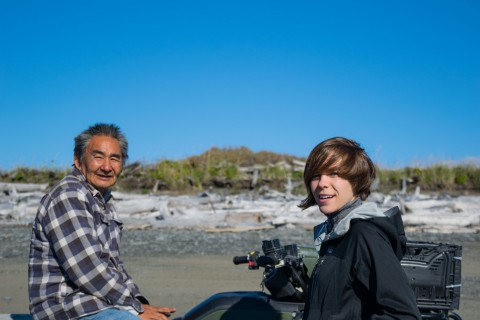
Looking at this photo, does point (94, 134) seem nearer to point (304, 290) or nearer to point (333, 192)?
point (304, 290)

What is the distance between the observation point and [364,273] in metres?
2.23

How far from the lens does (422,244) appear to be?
10.9 ft

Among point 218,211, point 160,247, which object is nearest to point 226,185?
point 218,211

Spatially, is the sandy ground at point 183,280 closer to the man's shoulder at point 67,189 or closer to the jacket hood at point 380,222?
the man's shoulder at point 67,189

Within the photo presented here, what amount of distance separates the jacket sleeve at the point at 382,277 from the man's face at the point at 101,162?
1.97m

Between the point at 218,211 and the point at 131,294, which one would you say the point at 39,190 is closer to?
the point at 218,211

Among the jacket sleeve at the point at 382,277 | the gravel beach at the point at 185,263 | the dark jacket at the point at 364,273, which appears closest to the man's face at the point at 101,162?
the dark jacket at the point at 364,273

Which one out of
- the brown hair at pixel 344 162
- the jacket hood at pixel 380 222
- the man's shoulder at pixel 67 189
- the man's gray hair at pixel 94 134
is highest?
the man's gray hair at pixel 94 134

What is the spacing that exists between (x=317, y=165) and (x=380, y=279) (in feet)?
1.89

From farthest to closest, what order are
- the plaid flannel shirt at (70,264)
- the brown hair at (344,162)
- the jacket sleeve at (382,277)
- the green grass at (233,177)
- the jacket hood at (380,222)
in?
the green grass at (233,177)
the plaid flannel shirt at (70,264)
the brown hair at (344,162)
the jacket hood at (380,222)
the jacket sleeve at (382,277)

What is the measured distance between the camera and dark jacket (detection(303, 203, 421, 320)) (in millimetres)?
2184

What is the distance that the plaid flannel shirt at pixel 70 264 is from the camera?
130 inches

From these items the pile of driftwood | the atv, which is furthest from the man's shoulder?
the pile of driftwood

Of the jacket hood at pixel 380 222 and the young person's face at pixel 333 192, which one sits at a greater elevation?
the young person's face at pixel 333 192
